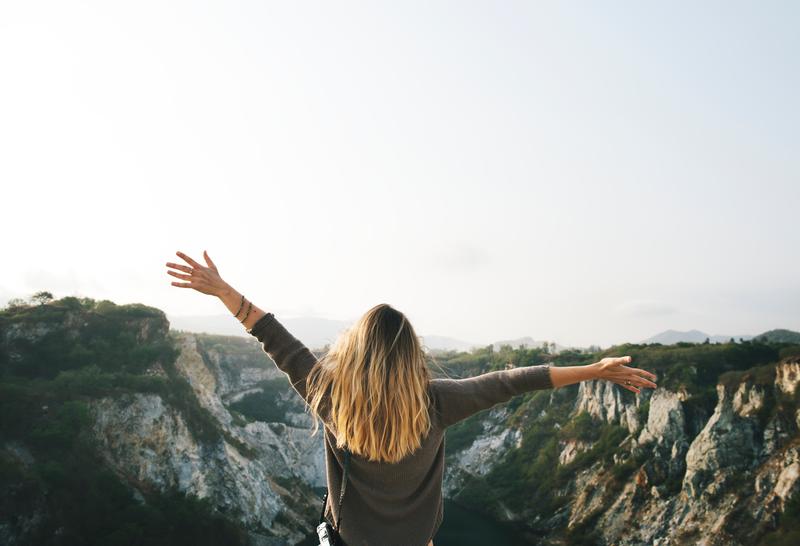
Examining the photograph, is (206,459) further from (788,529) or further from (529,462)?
(788,529)

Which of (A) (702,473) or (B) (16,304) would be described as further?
(B) (16,304)

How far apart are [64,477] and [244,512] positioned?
59.9 feet

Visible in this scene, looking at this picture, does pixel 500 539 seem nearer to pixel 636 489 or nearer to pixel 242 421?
pixel 636 489

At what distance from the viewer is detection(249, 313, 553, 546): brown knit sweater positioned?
2.88 metres

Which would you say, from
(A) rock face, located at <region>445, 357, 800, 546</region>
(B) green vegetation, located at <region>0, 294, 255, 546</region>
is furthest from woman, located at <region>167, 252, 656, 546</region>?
(A) rock face, located at <region>445, 357, 800, 546</region>

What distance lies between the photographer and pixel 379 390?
2.65 metres

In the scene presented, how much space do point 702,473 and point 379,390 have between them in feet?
173

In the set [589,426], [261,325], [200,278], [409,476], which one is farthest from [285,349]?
[589,426]

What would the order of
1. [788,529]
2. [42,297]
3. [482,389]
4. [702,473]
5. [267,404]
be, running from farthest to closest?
1. [267,404]
2. [42,297]
3. [702,473]
4. [788,529]
5. [482,389]

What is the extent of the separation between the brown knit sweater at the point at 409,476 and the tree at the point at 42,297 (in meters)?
60.5

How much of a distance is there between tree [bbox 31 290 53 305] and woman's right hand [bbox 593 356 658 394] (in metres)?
61.2

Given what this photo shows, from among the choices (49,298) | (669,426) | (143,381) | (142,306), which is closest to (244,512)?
(143,381)

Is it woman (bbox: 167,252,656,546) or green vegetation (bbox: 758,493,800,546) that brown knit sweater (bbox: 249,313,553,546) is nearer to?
woman (bbox: 167,252,656,546)

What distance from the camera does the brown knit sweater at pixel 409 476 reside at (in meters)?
2.88
